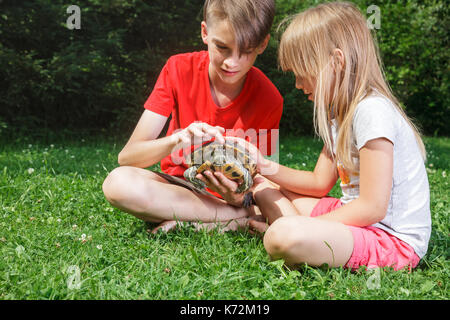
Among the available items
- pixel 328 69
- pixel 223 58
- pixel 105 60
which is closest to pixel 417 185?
pixel 328 69

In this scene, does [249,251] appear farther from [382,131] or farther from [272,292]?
[382,131]

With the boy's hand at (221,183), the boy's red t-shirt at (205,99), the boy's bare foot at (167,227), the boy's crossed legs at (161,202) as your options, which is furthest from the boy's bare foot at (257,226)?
the boy's red t-shirt at (205,99)

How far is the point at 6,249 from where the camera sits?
6.25ft

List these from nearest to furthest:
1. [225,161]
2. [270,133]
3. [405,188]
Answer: [405,188]
[225,161]
[270,133]

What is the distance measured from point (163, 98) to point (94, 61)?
434 centimetres

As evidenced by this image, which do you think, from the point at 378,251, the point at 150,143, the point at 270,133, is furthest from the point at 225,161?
the point at 378,251

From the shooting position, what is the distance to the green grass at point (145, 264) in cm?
155

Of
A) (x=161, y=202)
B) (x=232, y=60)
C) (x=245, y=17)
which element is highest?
(x=245, y=17)

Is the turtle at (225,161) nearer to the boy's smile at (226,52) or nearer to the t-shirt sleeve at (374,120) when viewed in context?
the boy's smile at (226,52)

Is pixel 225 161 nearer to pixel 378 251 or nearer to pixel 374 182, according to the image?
pixel 374 182

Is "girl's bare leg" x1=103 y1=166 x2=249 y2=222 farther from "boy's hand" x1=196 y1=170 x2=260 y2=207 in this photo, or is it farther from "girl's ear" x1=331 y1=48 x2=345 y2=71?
"girl's ear" x1=331 y1=48 x2=345 y2=71

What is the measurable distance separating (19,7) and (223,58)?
5.06m

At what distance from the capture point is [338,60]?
1.86m

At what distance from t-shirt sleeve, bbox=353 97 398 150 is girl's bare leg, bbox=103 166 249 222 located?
951mm
